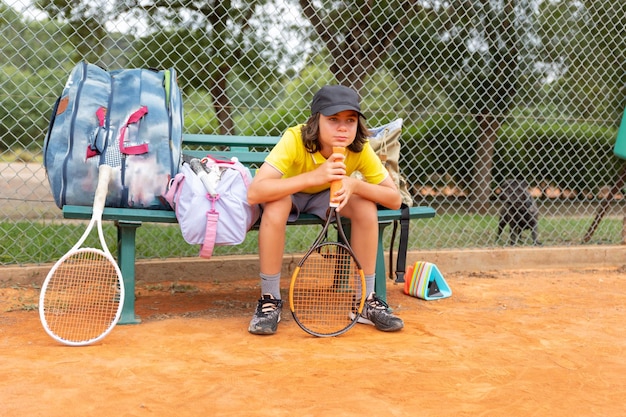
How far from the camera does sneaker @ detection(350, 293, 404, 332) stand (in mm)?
3277

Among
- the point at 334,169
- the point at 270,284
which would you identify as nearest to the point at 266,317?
the point at 270,284

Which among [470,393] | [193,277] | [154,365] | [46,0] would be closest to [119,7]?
[46,0]

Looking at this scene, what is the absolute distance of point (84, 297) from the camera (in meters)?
3.58

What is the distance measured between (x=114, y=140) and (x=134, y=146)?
0.10 m

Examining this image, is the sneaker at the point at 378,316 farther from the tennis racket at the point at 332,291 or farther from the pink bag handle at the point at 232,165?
the pink bag handle at the point at 232,165

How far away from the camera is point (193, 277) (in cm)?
427

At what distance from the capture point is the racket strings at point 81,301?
304 centimetres

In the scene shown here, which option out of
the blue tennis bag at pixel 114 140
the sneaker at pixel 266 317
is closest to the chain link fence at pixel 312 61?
the blue tennis bag at pixel 114 140

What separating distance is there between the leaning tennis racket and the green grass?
52cm

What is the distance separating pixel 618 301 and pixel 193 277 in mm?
2558

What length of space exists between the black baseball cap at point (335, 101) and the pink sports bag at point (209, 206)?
534 mm

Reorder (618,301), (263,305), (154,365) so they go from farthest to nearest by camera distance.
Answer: (618,301)
(263,305)
(154,365)

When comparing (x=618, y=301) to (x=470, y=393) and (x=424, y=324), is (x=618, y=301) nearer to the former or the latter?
(x=424, y=324)

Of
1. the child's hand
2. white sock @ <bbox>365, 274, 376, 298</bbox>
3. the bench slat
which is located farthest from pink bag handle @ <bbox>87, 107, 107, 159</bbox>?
white sock @ <bbox>365, 274, 376, 298</bbox>
